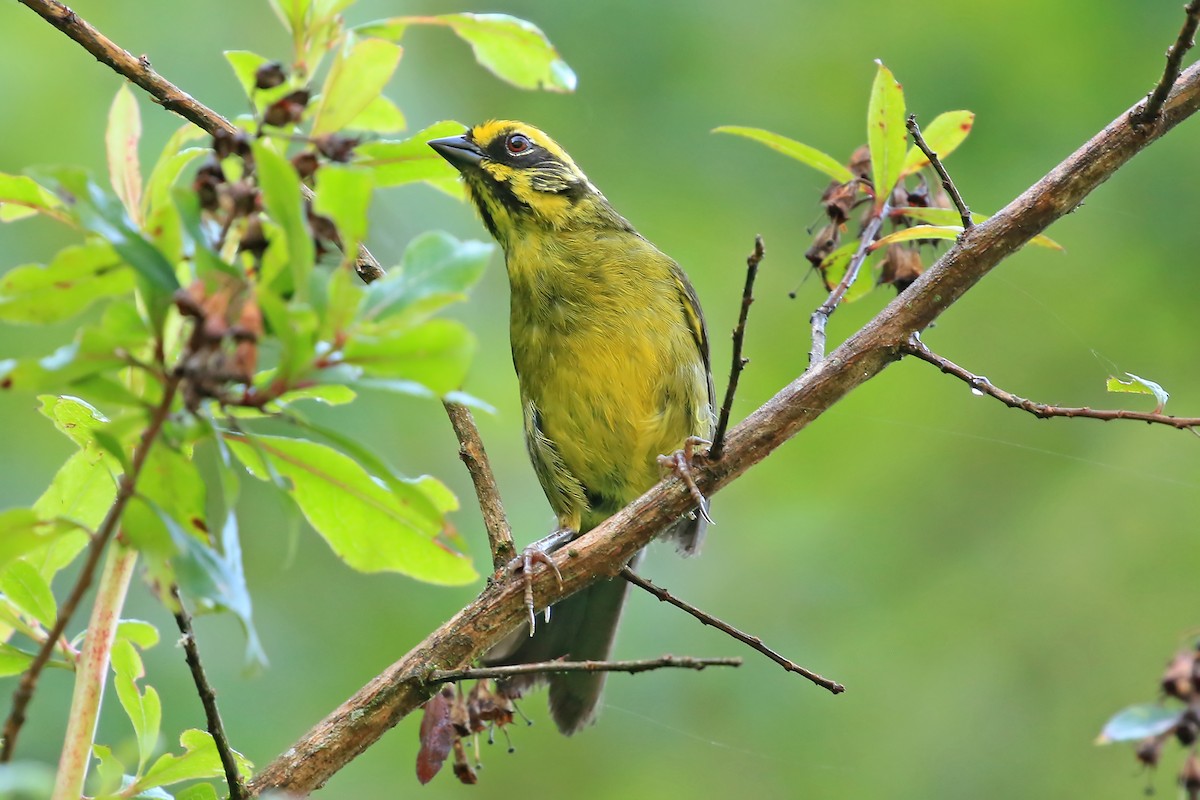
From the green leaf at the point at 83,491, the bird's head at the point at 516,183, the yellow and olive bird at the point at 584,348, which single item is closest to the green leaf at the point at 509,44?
the green leaf at the point at 83,491

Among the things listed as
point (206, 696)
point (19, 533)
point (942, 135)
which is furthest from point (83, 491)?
point (942, 135)

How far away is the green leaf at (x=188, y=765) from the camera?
184 centimetres

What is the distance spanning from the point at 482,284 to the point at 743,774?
9.40 ft

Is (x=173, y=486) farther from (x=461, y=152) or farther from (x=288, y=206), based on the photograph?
(x=461, y=152)

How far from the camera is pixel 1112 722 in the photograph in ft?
4.80

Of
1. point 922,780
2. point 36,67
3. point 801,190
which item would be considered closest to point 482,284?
point 801,190

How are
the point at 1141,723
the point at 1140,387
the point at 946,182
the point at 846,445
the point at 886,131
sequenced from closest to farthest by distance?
the point at 1141,723
the point at 1140,387
the point at 946,182
the point at 886,131
the point at 846,445

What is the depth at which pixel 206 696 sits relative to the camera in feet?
5.96

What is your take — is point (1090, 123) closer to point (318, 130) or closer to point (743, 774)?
point (743, 774)

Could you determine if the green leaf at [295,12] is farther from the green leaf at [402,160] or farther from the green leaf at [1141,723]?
the green leaf at [1141,723]

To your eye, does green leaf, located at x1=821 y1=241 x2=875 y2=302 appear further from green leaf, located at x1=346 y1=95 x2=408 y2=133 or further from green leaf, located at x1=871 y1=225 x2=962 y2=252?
green leaf, located at x1=346 y1=95 x2=408 y2=133

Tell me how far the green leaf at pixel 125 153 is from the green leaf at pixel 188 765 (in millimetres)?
819

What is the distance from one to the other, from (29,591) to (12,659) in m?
0.11

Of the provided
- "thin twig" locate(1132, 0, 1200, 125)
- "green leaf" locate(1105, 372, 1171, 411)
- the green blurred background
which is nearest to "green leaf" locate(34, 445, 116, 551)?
"green leaf" locate(1105, 372, 1171, 411)
